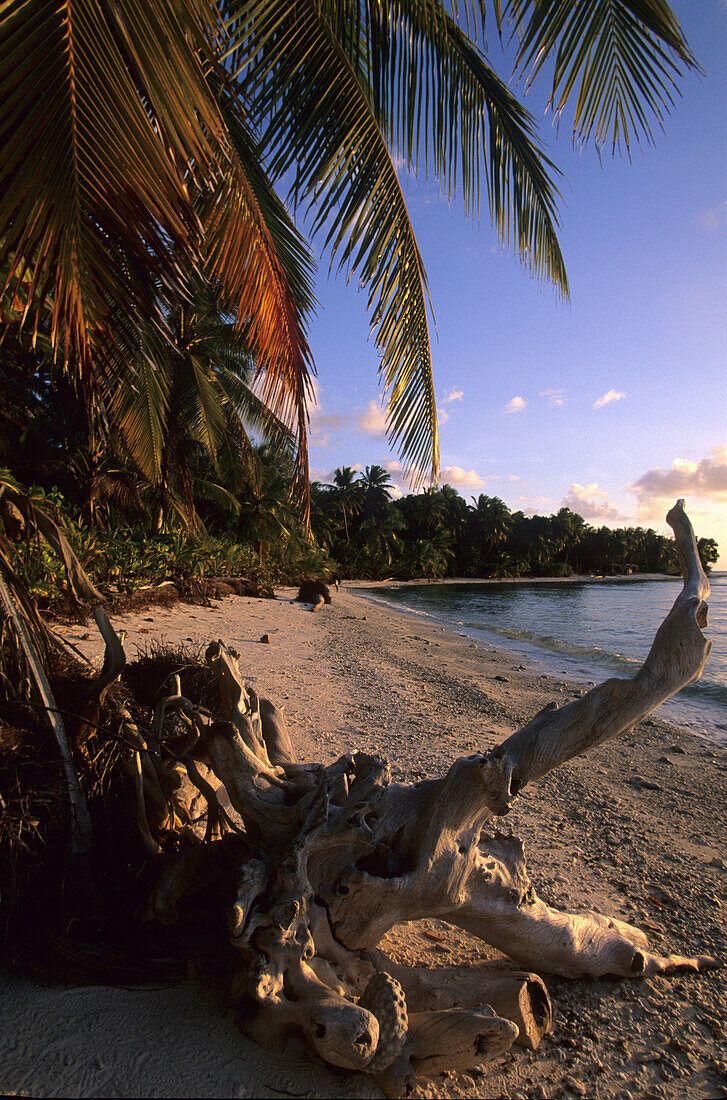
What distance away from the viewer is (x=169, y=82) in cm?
175

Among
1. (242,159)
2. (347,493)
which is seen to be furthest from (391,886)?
(347,493)

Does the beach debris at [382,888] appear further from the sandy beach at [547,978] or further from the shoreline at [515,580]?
the shoreline at [515,580]

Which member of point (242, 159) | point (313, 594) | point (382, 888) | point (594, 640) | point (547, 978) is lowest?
point (594, 640)

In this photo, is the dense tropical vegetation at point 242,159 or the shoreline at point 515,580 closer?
the dense tropical vegetation at point 242,159

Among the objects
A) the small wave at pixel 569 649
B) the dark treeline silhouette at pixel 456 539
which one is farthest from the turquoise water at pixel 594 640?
the dark treeline silhouette at pixel 456 539

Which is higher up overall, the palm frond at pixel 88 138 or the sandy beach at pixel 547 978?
the palm frond at pixel 88 138

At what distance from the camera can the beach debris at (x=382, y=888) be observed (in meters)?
1.92

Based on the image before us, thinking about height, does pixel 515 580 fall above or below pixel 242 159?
below

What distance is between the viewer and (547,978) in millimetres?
2592

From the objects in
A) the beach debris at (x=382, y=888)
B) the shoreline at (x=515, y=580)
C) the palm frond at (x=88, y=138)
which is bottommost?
the shoreline at (x=515, y=580)

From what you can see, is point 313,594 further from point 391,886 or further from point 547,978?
point 391,886

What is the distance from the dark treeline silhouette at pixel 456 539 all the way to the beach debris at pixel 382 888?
135 feet

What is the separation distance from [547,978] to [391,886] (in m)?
1.11

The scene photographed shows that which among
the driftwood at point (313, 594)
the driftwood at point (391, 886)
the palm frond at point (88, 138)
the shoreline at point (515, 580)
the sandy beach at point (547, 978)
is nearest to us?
the palm frond at point (88, 138)
